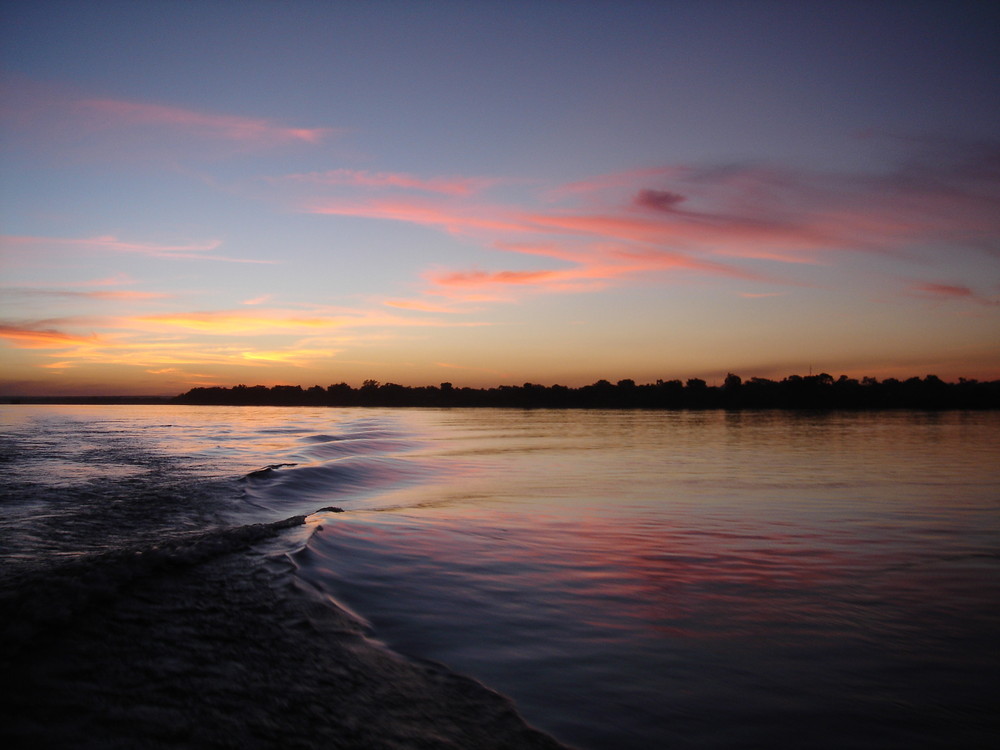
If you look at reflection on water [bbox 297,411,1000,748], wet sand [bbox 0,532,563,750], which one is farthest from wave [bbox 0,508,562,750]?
reflection on water [bbox 297,411,1000,748]

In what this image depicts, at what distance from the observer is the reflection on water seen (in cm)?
364

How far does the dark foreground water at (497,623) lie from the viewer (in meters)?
3.40

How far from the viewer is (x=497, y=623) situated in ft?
17.2

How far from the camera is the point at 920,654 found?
4.50m

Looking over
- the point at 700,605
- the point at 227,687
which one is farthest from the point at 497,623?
the point at 227,687

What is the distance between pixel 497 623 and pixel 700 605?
7.11 ft

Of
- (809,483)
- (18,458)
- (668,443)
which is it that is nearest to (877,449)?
(668,443)

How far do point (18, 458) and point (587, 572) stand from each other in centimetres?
1951

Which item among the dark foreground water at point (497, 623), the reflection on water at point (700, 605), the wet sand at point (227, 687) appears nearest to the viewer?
the wet sand at point (227, 687)

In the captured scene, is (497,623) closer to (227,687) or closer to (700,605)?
(700,605)

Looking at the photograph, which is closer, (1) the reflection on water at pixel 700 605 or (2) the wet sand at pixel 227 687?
(2) the wet sand at pixel 227 687

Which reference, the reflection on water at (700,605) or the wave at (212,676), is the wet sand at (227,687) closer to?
the wave at (212,676)

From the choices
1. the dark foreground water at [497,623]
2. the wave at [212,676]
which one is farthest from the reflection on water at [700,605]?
the wave at [212,676]

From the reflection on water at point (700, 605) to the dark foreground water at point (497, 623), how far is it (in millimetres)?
29
